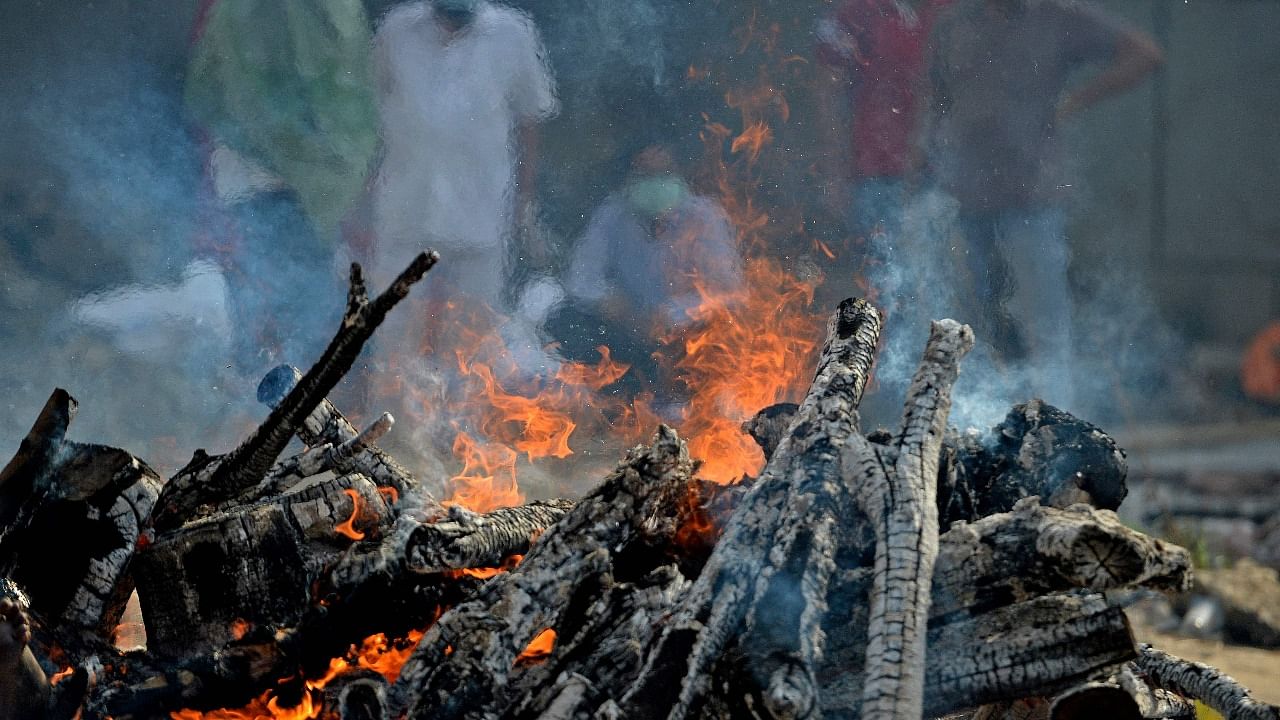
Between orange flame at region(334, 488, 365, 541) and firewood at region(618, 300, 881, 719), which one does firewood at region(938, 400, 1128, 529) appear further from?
orange flame at region(334, 488, 365, 541)

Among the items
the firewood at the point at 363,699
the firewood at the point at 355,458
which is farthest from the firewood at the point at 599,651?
the firewood at the point at 355,458

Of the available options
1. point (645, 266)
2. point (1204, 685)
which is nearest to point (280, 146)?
point (645, 266)

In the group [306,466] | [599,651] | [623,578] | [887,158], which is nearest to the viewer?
[599,651]

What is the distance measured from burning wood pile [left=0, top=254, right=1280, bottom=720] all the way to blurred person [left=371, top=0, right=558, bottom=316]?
4.92 meters

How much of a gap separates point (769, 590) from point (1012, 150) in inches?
294

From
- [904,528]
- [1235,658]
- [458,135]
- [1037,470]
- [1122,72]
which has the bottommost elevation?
[904,528]

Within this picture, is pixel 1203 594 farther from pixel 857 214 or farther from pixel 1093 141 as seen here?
pixel 857 214

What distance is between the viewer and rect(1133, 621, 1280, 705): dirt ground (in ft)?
27.5

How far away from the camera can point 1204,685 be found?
3779mm

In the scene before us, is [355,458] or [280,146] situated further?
[280,146]

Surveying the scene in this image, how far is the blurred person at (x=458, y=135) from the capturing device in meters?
8.88

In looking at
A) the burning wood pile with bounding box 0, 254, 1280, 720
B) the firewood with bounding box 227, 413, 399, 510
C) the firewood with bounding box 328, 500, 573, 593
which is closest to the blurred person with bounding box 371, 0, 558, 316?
the burning wood pile with bounding box 0, 254, 1280, 720

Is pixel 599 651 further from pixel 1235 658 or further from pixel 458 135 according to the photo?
pixel 1235 658

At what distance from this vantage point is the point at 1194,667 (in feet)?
12.7
